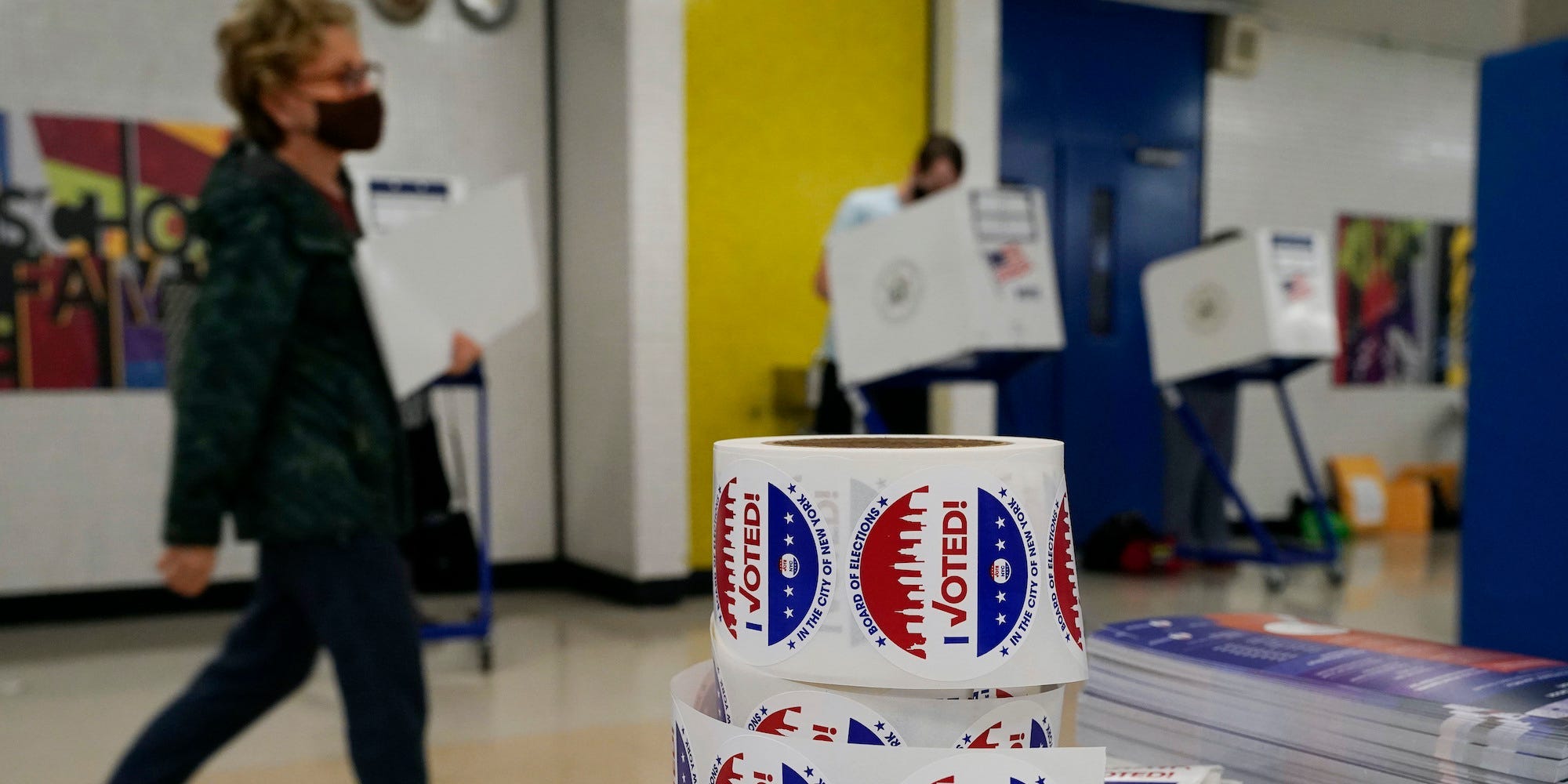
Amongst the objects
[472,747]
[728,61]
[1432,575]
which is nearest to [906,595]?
[472,747]

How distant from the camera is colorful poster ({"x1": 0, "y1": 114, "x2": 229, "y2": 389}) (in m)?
4.09

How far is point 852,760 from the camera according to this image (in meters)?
0.59

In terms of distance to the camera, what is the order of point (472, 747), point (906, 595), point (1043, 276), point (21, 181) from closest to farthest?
point (906, 595)
point (472, 747)
point (1043, 276)
point (21, 181)

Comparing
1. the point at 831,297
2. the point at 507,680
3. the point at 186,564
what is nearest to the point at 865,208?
the point at 831,297

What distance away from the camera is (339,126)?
167cm

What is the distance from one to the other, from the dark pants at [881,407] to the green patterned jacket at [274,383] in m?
2.26

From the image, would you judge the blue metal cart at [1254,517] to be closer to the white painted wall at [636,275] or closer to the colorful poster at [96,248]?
the white painted wall at [636,275]

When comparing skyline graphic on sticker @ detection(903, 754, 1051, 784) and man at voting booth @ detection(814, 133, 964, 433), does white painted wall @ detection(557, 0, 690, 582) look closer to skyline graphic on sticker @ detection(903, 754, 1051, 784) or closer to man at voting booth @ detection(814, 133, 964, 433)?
man at voting booth @ detection(814, 133, 964, 433)

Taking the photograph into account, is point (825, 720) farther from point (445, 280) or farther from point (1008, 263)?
point (1008, 263)

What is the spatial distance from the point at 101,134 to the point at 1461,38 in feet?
23.8

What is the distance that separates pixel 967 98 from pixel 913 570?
4.67m

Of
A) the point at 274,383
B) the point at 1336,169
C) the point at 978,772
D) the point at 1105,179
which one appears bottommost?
the point at 978,772

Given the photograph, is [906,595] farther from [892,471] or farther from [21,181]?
[21,181]

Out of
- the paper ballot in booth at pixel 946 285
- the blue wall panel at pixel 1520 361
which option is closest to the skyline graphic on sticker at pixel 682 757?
the blue wall panel at pixel 1520 361
